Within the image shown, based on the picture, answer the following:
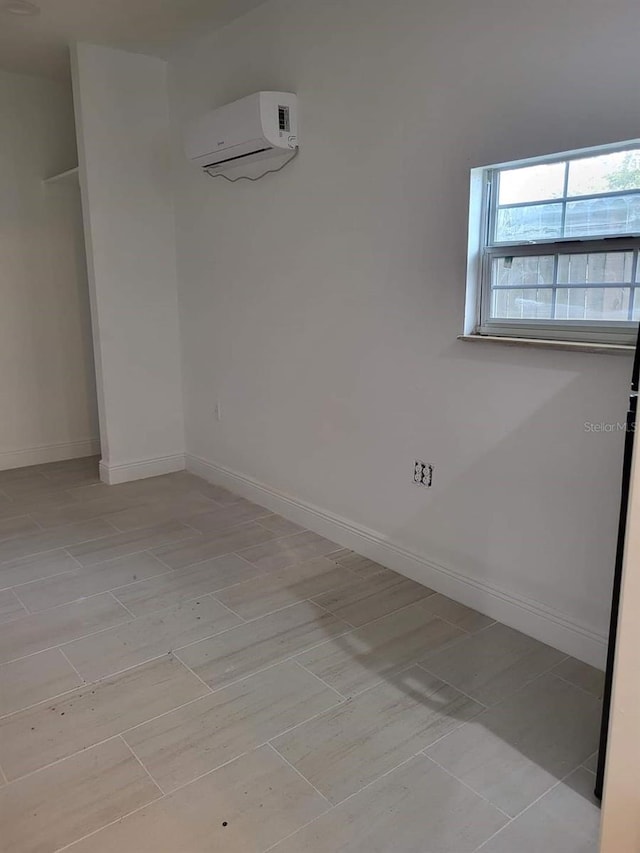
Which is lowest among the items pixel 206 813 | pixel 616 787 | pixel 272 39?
pixel 206 813

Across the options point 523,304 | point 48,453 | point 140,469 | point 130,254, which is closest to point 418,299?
point 523,304

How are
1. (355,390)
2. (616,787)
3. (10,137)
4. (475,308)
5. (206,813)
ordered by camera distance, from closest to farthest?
(616,787) → (206,813) → (475,308) → (355,390) → (10,137)

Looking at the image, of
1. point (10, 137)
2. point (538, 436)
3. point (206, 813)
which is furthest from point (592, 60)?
point (10, 137)

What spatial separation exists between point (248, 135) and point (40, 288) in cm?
221

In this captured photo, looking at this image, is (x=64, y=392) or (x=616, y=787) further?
(x=64, y=392)

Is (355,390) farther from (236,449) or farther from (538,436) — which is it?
(236,449)

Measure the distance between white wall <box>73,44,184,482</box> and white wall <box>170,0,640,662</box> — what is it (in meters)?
0.38

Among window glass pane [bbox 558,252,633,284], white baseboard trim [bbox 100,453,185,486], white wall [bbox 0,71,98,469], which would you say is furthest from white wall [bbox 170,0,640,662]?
white wall [bbox 0,71,98,469]

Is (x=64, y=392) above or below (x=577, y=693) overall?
above

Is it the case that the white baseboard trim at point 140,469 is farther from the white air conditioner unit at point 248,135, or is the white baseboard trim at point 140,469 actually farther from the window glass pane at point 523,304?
the window glass pane at point 523,304

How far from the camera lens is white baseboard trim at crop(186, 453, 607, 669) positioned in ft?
7.33

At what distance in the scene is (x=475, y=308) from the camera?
2.46 m

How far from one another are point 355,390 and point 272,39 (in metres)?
1.75

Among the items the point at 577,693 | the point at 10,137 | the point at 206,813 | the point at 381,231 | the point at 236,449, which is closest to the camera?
the point at 206,813
